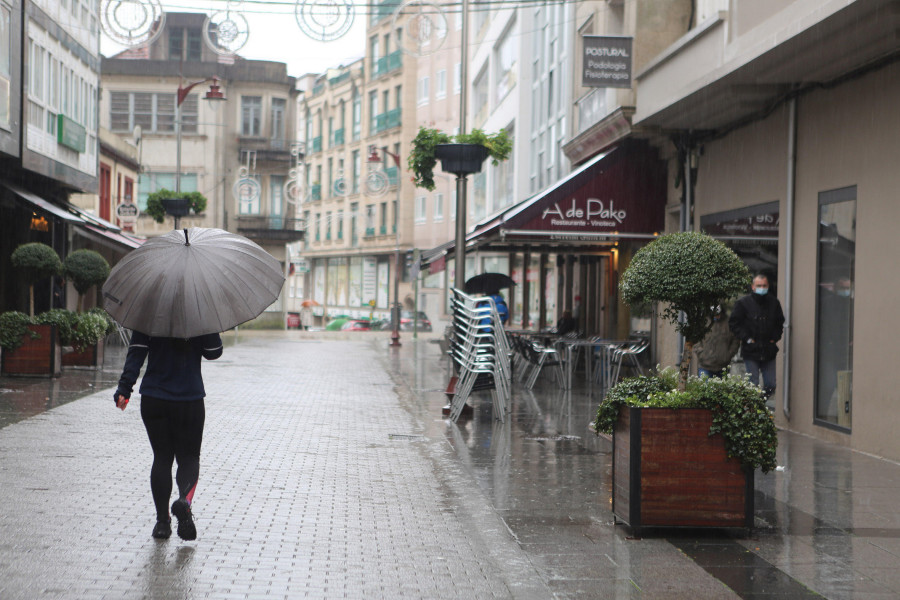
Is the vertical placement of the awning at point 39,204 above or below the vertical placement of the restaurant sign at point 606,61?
below

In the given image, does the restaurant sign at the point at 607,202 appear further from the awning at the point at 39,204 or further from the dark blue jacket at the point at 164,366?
the dark blue jacket at the point at 164,366

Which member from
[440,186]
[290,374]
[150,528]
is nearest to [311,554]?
[150,528]

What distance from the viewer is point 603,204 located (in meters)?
18.3

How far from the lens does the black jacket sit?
12562mm

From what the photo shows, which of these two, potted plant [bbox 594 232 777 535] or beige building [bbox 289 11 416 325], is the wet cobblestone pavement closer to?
potted plant [bbox 594 232 777 535]

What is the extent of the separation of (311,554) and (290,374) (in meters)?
14.6

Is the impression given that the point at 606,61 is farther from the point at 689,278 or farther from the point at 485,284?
the point at 689,278

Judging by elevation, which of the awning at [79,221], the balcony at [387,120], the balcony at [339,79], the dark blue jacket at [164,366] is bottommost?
the dark blue jacket at [164,366]

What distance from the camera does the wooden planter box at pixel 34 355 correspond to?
693 inches

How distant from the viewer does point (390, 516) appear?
25.4 ft

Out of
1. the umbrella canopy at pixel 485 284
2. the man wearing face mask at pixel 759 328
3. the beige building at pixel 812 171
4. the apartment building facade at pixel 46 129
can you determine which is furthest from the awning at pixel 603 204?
the apartment building facade at pixel 46 129

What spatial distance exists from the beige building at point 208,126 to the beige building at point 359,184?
4830 mm

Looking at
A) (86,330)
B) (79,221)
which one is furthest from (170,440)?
(79,221)

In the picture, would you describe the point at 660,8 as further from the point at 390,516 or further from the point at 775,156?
the point at 390,516
